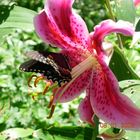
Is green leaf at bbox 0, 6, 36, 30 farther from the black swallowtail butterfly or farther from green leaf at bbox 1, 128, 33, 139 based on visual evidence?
green leaf at bbox 1, 128, 33, 139

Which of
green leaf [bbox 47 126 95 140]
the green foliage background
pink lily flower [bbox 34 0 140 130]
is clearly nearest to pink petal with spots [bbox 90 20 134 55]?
pink lily flower [bbox 34 0 140 130]

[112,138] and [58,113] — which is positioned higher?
[112,138]

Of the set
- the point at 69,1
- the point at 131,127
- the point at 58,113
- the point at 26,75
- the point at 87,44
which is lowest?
the point at 58,113

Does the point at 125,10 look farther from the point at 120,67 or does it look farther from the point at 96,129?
the point at 96,129

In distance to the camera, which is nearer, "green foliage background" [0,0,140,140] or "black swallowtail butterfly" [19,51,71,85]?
"black swallowtail butterfly" [19,51,71,85]

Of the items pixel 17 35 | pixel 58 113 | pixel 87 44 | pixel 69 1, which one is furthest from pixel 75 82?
pixel 17 35

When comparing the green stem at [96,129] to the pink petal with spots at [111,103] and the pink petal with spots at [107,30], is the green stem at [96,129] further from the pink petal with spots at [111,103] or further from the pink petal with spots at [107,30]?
the pink petal with spots at [107,30]

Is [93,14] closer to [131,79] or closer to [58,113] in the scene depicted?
[58,113]

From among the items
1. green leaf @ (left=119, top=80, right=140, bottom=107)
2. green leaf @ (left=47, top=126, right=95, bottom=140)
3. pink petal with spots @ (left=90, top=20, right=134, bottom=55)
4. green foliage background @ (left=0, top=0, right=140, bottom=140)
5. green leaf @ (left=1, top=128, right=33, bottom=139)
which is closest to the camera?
pink petal with spots @ (left=90, top=20, right=134, bottom=55)
